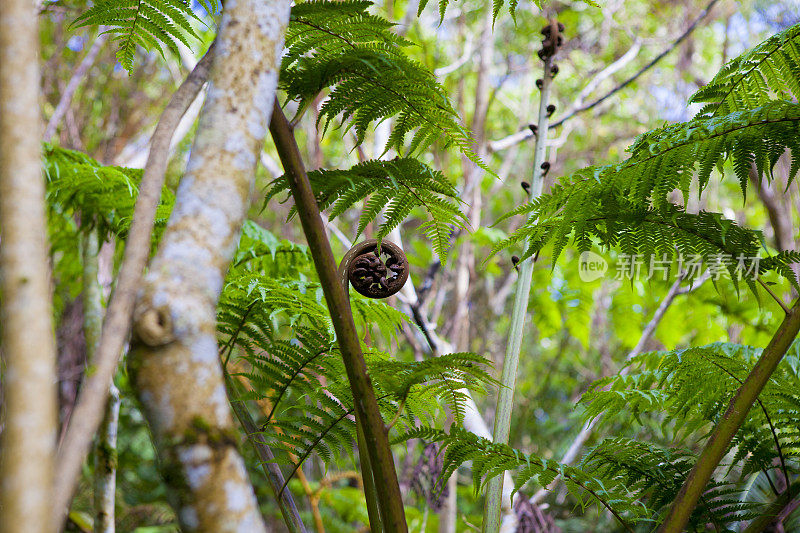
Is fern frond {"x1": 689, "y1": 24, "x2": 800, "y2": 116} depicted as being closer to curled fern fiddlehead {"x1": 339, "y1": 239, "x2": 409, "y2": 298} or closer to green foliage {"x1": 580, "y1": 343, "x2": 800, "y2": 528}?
green foliage {"x1": 580, "y1": 343, "x2": 800, "y2": 528}

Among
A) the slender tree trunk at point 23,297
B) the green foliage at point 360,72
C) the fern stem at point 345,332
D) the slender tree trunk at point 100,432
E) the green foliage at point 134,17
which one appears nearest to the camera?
the slender tree trunk at point 23,297

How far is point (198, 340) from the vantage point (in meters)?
0.42

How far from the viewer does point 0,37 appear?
38 cm

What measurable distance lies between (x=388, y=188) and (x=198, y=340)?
0.47 m

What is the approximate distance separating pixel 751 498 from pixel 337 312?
1027mm

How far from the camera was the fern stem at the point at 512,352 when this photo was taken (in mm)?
948

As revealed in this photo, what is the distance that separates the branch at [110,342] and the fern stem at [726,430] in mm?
715

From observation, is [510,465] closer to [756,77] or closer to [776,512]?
[776,512]

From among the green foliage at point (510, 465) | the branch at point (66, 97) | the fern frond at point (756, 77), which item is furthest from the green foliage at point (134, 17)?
the branch at point (66, 97)

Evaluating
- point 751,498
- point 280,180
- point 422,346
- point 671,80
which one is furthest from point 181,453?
point 671,80

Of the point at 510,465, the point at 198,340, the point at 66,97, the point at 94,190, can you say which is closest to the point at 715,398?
the point at 510,465

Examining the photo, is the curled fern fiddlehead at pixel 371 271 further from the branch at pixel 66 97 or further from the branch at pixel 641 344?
the branch at pixel 66 97
